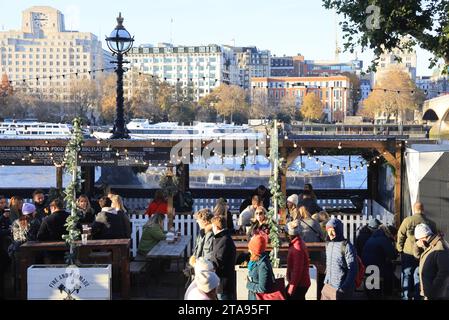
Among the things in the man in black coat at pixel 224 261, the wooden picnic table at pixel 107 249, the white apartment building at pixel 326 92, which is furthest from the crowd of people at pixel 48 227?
the white apartment building at pixel 326 92

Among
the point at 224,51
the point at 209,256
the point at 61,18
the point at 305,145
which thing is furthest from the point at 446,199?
the point at 61,18

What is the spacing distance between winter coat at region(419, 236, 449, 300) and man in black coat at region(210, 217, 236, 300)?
1.88 meters

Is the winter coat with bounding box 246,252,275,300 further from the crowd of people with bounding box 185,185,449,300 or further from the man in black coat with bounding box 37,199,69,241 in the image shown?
the man in black coat with bounding box 37,199,69,241

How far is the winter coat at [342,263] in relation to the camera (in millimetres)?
6367

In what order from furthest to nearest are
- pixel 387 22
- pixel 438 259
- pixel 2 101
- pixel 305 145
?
pixel 2 101 < pixel 387 22 < pixel 305 145 < pixel 438 259

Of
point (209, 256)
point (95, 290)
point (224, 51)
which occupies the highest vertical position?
point (224, 51)

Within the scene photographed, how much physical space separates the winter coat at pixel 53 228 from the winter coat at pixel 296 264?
327cm

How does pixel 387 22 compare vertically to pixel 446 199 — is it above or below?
above

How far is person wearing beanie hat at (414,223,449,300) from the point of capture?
6430 mm

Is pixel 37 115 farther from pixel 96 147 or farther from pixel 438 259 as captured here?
pixel 438 259

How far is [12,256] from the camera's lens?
8.84 m

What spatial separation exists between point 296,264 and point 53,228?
11.2ft
